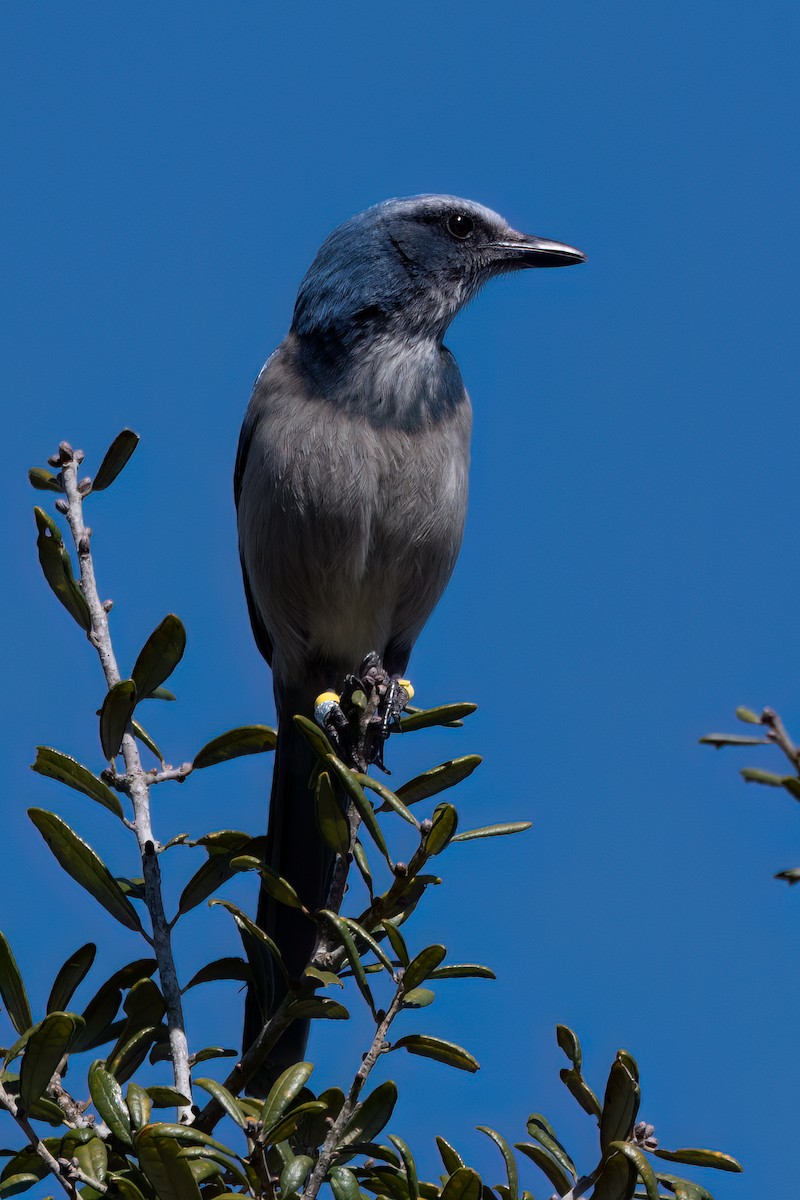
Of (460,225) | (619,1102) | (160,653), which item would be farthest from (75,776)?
(460,225)

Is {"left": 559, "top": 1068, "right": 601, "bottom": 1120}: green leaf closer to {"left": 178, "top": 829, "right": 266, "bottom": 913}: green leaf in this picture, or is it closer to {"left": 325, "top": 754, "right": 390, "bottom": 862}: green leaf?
{"left": 325, "top": 754, "right": 390, "bottom": 862}: green leaf

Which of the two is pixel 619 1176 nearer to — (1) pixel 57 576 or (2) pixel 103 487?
(1) pixel 57 576

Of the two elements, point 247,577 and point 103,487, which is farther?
point 247,577

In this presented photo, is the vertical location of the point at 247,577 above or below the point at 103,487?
above

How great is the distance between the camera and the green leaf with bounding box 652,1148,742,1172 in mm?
2492

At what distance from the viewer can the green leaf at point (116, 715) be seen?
9.61 ft

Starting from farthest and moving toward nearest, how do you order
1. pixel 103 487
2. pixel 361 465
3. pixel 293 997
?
pixel 361 465
pixel 103 487
pixel 293 997

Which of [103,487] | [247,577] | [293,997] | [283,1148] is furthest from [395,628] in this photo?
[283,1148]

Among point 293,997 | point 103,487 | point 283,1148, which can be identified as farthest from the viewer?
→ point 103,487

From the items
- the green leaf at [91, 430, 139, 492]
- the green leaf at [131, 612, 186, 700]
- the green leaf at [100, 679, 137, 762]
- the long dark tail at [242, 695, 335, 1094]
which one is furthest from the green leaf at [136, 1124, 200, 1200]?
the green leaf at [91, 430, 139, 492]

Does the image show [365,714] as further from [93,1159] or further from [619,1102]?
[93,1159]

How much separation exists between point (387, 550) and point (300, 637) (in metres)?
0.60

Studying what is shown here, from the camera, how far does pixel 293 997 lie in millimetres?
2811

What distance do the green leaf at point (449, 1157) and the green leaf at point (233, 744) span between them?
110 cm
